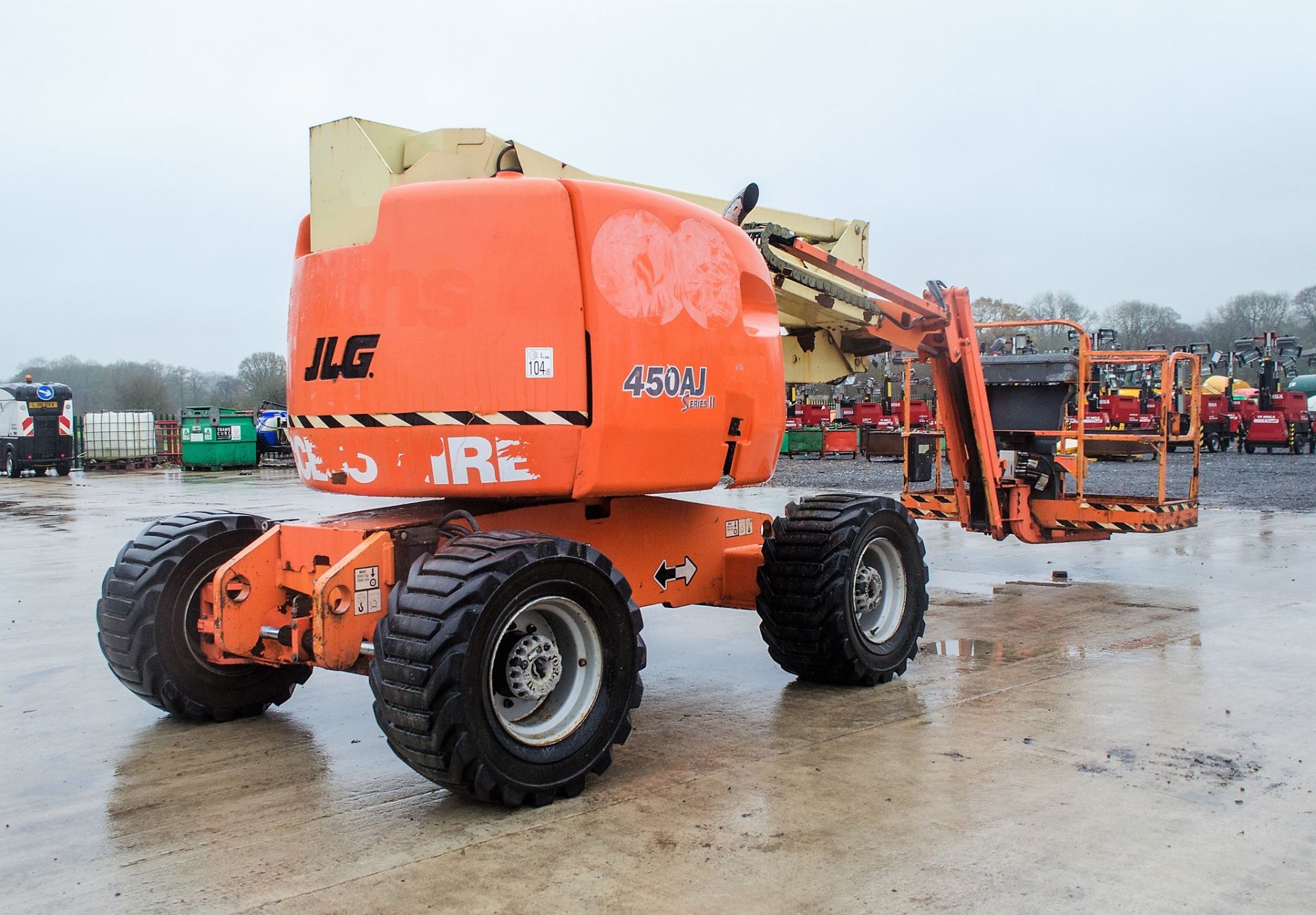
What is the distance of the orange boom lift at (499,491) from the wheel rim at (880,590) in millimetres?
317

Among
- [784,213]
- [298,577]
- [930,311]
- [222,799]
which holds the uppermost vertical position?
[784,213]

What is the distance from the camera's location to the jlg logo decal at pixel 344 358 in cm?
520

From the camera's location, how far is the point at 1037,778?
4965 millimetres

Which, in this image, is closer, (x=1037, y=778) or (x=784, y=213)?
(x=1037, y=778)

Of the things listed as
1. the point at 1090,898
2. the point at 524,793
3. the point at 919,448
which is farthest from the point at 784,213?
the point at 1090,898

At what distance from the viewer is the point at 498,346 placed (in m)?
5.11

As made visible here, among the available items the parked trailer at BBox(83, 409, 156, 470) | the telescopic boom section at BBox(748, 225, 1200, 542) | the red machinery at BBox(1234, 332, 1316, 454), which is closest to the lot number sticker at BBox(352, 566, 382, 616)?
the telescopic boom section at BBox(748, 225, 1200, 542)

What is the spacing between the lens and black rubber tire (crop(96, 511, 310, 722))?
226 inches

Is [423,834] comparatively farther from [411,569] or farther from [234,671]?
[234,671]

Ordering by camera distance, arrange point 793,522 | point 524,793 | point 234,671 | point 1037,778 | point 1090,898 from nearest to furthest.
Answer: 1. point 1090,898
2. point 524,793
3. point 1037,778
4. point 234,671
5. point 793,522

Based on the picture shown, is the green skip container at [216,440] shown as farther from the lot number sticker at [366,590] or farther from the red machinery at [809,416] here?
the lot number sticker at [366,590]

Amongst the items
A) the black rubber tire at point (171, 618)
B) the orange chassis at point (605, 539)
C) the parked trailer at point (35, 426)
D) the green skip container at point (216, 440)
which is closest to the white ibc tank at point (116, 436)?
the green skip container at point (216, 440)

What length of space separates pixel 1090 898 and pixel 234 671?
4.36 meters

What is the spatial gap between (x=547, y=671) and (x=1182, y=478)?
72.8 ft
